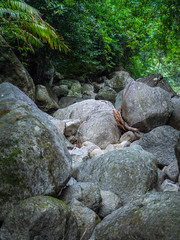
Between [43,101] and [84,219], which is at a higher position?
[84,219]

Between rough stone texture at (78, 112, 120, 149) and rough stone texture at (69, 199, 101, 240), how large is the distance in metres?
3.73

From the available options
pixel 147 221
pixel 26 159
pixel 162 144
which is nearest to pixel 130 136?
pixel 162 144

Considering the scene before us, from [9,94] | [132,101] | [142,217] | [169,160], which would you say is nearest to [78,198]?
[142,217]

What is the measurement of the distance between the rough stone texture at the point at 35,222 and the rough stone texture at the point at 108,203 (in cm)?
92

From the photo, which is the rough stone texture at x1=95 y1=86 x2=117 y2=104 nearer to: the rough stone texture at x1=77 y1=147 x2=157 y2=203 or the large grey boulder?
the rough stone texture at x1=77 y1=147 x2=157 y2=203

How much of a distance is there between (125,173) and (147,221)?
1.70 m

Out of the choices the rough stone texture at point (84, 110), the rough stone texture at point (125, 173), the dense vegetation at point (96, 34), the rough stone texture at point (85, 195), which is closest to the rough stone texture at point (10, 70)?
the rough stone texture at point (84, 110)

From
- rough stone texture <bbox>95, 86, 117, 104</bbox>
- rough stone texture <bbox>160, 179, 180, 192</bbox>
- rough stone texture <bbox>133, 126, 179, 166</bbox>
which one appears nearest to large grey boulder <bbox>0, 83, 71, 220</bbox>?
rough stone texture <bbox>160, 179, 180, 192</bbox>

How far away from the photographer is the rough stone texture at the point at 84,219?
219cm

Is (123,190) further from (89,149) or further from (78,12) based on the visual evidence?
(78,12)

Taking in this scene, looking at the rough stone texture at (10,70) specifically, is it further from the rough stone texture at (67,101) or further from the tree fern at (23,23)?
the rough stone texture at (67,101)

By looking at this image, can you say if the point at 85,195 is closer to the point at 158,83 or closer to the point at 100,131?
the point at 100,131

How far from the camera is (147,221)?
1.56 meters

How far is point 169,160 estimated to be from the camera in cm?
451
